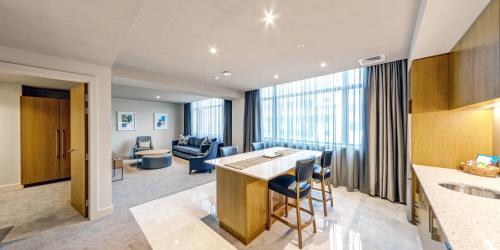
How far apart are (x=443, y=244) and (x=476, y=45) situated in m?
1.49

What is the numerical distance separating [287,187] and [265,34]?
1.89 m

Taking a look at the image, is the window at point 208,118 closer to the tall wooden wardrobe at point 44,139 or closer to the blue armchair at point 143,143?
the blue armchair at point 143,143

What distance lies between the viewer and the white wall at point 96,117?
87.4 inches

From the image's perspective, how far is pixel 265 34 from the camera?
2.12 meters

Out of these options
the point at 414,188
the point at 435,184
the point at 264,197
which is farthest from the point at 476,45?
the point at 264,197

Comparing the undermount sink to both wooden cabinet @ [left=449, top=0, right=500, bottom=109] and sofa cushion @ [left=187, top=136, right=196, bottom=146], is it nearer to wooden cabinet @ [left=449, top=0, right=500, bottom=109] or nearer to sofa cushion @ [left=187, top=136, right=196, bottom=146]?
wooden cabinet @ [left=449, top=0, right=500, bottom=109]

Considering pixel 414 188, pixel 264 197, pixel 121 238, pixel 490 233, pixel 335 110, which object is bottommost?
pixel 121 238

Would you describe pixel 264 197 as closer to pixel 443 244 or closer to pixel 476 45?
pixel 443 244

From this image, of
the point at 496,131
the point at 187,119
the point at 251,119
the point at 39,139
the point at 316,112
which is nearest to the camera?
the point at 496,131

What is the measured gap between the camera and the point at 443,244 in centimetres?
96

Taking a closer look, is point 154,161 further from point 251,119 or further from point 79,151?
point 251,119

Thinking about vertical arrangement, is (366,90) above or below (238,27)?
below

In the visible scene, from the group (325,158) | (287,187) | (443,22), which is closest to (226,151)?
(287,187)

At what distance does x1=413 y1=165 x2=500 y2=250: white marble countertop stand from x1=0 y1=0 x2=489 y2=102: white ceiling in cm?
134
